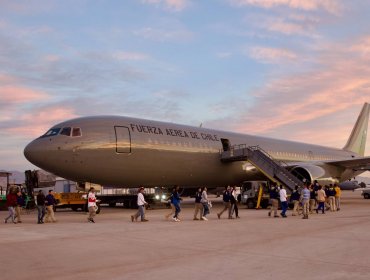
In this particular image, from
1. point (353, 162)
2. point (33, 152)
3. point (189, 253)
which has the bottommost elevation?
point (189, 253)

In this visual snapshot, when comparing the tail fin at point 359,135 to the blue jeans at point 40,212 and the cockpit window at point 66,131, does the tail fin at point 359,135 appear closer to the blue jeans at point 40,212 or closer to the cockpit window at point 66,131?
the cockpit window at point 66,131

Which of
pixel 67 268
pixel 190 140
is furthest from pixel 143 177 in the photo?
pixel 67 268

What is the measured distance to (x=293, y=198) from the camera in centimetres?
1994

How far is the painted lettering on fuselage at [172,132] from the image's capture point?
23.6m

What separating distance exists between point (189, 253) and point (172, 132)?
16470 millimetres

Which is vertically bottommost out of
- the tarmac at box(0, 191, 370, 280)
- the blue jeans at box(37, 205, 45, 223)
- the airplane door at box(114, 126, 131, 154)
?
the tarmac at box(0, 191, 370, 280)

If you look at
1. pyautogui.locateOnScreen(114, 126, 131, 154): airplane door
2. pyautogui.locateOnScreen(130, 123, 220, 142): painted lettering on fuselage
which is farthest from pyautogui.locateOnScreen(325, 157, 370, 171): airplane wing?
pyautogui.locateOnScreen(114, 126, 131, 154): airplane door

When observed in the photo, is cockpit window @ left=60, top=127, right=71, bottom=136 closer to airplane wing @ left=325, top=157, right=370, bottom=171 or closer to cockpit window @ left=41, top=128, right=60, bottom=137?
cockpit window @ left=41, top=128, right=60, bottom=137

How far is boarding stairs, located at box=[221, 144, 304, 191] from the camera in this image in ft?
87.2

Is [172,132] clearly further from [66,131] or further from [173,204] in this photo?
[173,204]

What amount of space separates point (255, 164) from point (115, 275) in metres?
21.0

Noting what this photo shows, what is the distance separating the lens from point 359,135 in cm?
4959

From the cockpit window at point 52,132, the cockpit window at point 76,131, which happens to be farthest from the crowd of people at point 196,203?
the cockpit window at point 52,132

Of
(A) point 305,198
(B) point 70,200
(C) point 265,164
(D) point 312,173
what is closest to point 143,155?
(B) point 70,200
